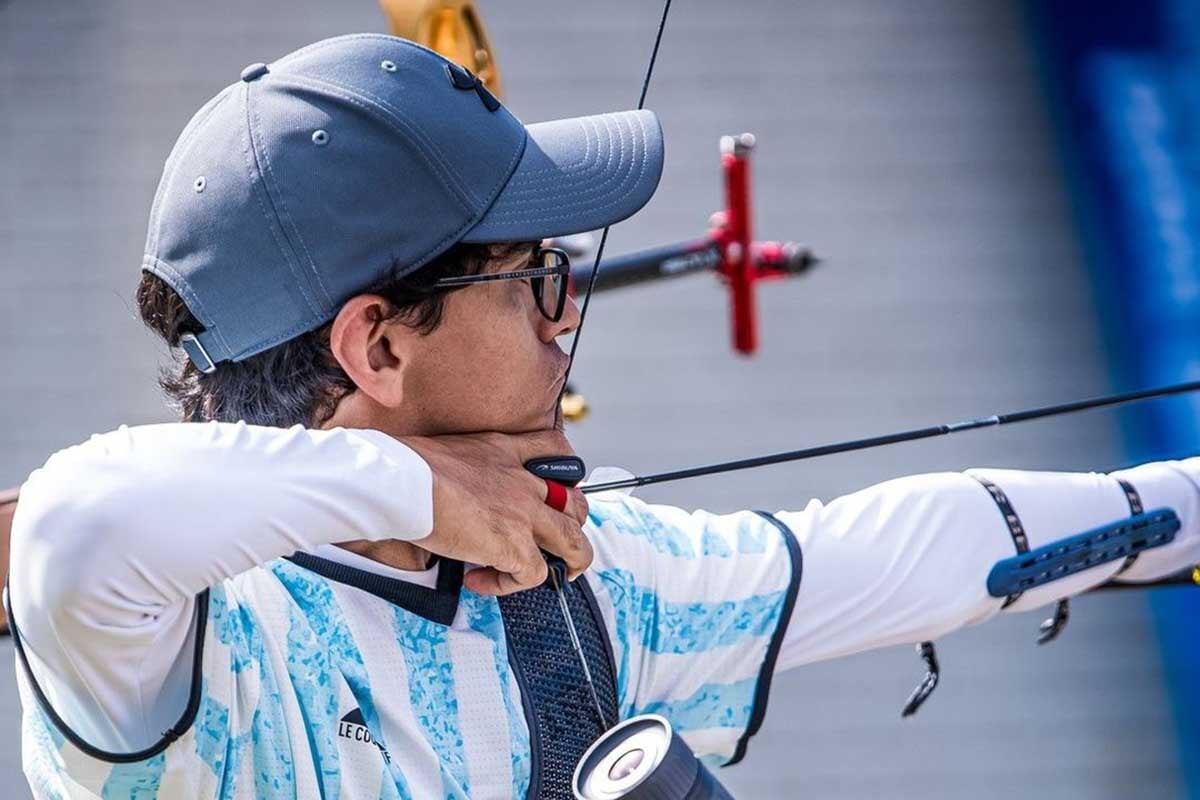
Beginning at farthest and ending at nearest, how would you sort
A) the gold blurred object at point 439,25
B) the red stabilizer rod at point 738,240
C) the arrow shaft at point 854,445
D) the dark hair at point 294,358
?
the red stabilizer rod at point 738,240 → the gold blurred object at point 439,25 → the arrow shaft at point 854,445 → the dark hair at point 294,358

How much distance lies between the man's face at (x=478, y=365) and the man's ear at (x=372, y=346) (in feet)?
0.03

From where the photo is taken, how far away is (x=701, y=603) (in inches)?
52.9

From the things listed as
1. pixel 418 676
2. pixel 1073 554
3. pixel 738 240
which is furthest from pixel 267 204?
pixel 738 240

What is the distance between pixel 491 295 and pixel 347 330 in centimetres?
11

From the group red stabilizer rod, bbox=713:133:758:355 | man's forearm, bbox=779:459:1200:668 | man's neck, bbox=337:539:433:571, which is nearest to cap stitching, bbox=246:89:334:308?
man's neck, bbox=337:539:433:571

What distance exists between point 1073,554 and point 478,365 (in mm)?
576

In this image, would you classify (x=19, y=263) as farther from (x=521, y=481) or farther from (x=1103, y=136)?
(x=521, y=481)

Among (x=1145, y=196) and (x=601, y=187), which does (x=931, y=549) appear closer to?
(x=601, y=187)

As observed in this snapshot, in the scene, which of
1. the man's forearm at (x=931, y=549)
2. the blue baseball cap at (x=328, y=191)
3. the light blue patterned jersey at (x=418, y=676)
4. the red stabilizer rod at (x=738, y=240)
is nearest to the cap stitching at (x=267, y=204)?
the blue baseball cap at (x=328, y=191)

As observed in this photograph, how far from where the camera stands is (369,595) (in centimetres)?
118

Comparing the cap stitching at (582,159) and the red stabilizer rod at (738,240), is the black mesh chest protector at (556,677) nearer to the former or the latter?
the cap stitching at (582,159)

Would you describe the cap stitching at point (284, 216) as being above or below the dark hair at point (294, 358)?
above

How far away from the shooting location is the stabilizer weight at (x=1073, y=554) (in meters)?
1.37

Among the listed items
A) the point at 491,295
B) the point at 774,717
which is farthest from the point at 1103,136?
the point at 491,295
